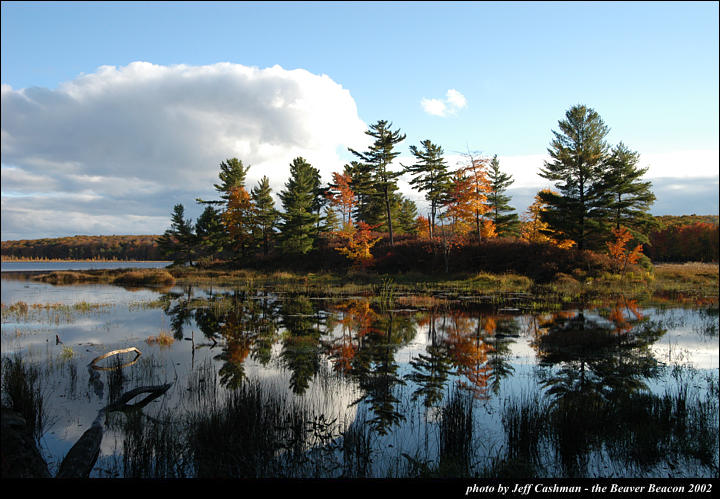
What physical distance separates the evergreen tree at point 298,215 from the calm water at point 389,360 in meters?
35.5

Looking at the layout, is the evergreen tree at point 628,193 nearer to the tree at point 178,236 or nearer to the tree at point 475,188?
the tree at point 475,188

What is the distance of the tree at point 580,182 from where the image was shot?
3888 centimetres

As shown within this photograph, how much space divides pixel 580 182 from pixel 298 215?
3597 cm

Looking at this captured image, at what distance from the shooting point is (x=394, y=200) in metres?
64.1

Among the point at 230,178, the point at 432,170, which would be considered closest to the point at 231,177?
the point at 230,178

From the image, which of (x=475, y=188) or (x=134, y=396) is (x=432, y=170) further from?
(x=134, y=396)

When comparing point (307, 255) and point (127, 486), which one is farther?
point (307, 255)

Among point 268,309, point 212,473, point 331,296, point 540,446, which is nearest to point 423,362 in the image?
point 540,446

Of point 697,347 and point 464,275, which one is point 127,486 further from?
point 464,275

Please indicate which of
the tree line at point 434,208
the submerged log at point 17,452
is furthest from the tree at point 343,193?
the submerged log at point 17,452

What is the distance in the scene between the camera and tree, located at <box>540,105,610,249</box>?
128ft

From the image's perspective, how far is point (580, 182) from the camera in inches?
1572

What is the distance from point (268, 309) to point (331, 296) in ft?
22.7

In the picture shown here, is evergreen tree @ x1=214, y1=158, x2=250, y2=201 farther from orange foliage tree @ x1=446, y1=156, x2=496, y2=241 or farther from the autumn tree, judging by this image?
orange foliage tree @ x1=446, y1=156, x2=496, y2=241
